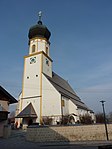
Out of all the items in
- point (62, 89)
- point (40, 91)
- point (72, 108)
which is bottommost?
point (72, 108)

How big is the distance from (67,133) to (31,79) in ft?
57.6

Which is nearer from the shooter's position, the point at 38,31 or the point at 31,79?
the point at 31,79

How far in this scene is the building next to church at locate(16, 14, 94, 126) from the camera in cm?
2869

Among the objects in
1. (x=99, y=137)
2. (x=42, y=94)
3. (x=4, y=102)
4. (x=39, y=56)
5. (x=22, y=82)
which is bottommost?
(x=99, y=137)

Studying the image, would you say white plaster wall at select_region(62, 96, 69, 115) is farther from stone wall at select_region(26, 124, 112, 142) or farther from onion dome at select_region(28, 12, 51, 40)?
stone wall at select_region(26, 124, 112, 142)

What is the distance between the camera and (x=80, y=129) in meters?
16.5

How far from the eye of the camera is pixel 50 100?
29.6 metres

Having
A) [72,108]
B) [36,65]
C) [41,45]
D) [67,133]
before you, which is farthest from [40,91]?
[67,133]

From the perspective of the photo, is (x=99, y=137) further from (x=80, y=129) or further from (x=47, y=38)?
(x=47, y=38)

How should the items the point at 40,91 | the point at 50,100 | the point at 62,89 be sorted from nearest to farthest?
the point at 50,100 → the point at 40,91 → the point at 62,89

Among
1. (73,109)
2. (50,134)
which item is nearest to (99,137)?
(50,134)

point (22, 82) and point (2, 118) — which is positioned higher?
point (22, 82)

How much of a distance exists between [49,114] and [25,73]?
9.85m

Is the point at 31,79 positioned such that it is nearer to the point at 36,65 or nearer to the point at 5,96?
the point at 36,65
